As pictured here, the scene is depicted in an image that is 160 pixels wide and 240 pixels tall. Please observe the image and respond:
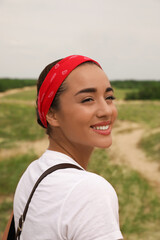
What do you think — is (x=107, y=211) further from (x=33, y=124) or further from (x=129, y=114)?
(x=129, y=114)

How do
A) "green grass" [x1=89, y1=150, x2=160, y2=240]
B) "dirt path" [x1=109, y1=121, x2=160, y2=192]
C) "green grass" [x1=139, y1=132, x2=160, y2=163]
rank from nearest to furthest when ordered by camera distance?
"green grass" [x1=89, y1=150, x2=160, y2=240] → "dirt path" [x1=109, y1=121, x2=160, y2=192] → "green grass" [x1=139, y1=132, x2=160, y2=163]

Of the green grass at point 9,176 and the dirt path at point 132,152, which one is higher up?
the green grass at point 9,176

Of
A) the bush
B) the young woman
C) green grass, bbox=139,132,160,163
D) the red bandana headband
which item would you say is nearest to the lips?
the young woman

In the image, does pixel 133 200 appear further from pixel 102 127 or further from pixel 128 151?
pixel 102 127

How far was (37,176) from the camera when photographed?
1.59m

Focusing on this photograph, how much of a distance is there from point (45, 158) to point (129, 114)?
60.2ft

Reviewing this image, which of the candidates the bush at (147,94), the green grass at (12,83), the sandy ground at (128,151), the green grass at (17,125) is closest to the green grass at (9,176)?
the sandy ground at (128,151)

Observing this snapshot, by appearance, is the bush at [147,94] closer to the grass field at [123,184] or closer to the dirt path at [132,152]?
the dirt path at [132,152]

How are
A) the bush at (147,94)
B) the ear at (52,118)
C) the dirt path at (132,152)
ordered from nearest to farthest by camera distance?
the ear at (52,118), the dirt path at (132,152), the bush at (147,94)

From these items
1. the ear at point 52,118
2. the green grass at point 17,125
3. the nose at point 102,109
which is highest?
the nose at point 102,109

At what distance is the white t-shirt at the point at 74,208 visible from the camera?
129cm

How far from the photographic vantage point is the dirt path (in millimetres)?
10134

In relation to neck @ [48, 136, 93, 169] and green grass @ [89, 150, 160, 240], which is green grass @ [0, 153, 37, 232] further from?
neck @ [48, 136, 93, 169]

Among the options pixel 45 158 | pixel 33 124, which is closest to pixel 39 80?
pixel 45 158
